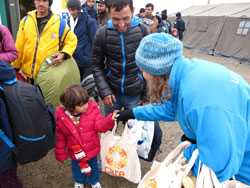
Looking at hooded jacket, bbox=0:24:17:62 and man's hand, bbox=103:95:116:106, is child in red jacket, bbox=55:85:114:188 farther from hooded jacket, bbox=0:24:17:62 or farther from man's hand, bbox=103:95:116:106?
hooded jacket, bbox=0:24:17:62

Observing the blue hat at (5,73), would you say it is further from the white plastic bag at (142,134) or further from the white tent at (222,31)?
the white tent at (222,31)

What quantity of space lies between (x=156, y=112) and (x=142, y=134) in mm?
786

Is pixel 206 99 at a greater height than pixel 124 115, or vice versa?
pixel 206 99

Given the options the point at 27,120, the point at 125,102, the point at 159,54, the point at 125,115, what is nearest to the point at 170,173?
the point at 159,54

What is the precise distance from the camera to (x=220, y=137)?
1354 millimetres

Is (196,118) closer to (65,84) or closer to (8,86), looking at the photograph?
(8,86)

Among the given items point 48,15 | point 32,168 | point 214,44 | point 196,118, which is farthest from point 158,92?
point 214,44

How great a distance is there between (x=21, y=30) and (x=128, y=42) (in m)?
1.11

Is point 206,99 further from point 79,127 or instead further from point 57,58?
point 57,58

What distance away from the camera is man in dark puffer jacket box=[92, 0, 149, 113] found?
282cm

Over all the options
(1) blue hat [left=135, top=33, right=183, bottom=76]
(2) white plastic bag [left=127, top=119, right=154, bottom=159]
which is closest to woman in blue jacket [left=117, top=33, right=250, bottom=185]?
(1) blue hat [left=135, top=33, right=183, bottom=76]

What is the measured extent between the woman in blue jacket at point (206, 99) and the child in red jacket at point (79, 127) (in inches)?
42.4

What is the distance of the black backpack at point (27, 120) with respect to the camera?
83.8 inches

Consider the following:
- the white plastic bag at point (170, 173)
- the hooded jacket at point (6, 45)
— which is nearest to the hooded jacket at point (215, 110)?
the white plastic bag at point (170, 173)
